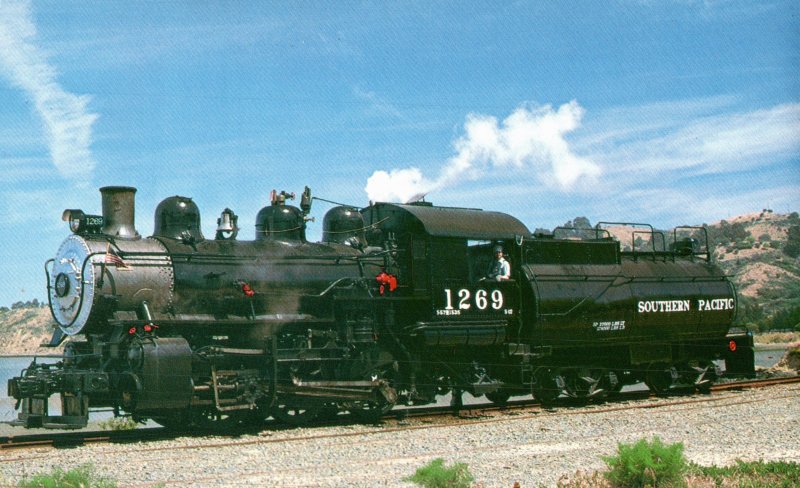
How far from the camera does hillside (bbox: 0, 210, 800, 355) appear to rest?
6178 centimetres

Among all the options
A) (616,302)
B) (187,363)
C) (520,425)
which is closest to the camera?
(187,363)

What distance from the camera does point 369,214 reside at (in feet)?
54.6

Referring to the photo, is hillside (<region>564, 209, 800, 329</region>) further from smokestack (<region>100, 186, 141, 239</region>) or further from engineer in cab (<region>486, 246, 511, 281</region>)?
smokestack (<region>100, 186, 141, 239</region>)

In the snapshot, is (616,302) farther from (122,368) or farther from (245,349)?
(122,368)

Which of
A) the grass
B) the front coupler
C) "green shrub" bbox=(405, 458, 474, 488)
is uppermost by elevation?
the front coupler

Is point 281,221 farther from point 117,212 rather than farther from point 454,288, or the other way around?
point 454,288

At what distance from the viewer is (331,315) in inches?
588

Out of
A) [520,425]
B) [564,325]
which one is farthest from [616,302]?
[520,425]

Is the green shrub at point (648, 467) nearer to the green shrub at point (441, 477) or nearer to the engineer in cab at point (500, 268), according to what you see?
the green shrub at point (441, 477)

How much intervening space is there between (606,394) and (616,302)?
200 centimetres

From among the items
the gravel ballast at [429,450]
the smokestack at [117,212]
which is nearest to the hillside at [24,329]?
the smokestack at [117,212]

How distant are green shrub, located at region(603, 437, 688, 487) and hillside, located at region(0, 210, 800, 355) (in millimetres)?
35783

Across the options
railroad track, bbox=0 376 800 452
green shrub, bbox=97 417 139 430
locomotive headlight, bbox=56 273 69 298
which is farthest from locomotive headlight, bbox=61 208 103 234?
green shrub, bbox=97 417 139 430

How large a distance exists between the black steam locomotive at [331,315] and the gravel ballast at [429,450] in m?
0.83
